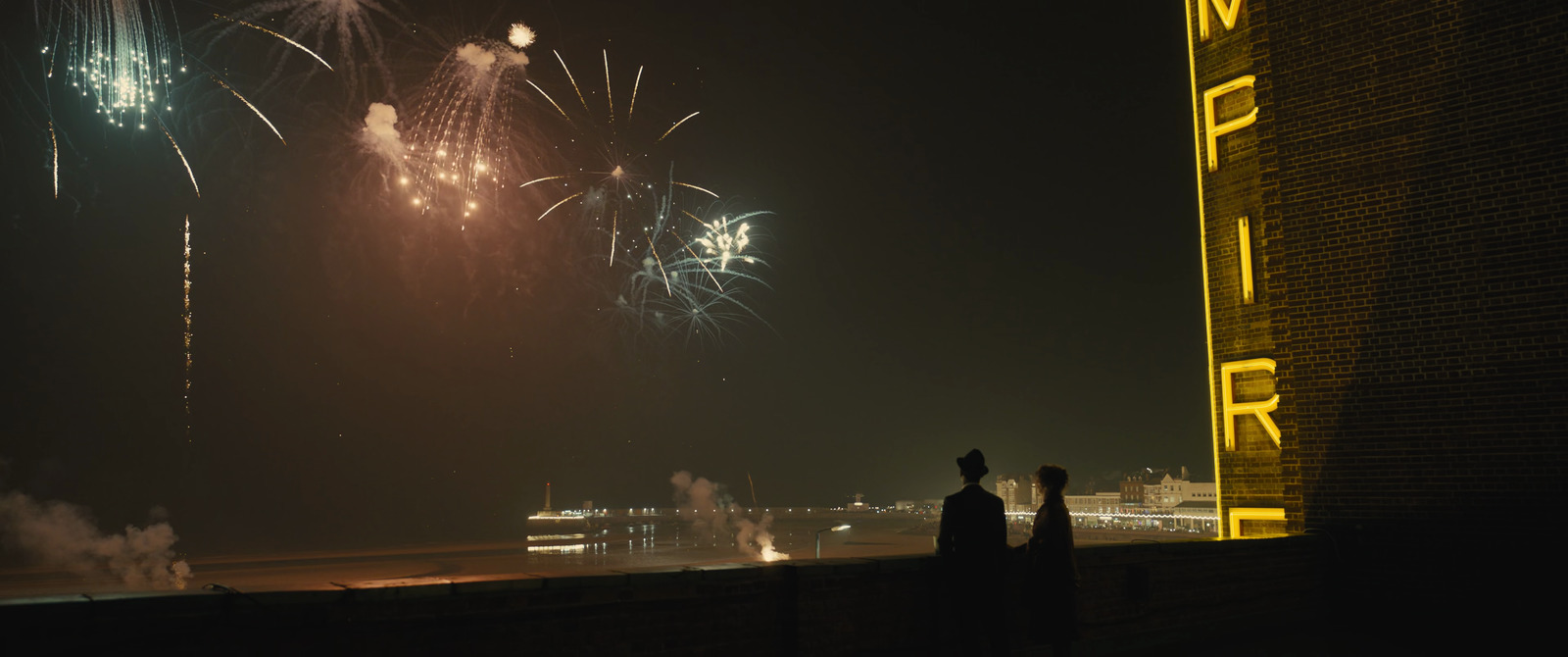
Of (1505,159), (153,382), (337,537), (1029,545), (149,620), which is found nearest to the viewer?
(149,620)

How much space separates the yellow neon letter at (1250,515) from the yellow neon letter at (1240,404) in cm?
72

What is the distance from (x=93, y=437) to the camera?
64438 mm

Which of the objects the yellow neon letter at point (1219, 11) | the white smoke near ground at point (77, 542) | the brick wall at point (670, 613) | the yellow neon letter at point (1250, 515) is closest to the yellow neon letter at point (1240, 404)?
the yellow neon letter at point (1250, 515)

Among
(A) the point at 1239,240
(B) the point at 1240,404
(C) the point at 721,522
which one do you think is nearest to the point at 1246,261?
Result: (A) the point at 1239,240

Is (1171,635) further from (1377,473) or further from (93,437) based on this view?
(93,437)

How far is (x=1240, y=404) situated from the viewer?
441 inches

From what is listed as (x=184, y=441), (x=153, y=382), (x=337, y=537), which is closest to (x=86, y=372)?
(x=153, y=382)

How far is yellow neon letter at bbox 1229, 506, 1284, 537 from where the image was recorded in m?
10.6

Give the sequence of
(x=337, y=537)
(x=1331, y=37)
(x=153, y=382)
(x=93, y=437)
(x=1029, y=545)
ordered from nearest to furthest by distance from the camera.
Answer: (x=1029, y=545)
(x=1331, y=37)
(x=93, y=437)
(x=153, y=382)
(x=337, y=537)

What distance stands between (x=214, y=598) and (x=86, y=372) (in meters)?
77.1

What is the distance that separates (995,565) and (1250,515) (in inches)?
263

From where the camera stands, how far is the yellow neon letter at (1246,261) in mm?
11242

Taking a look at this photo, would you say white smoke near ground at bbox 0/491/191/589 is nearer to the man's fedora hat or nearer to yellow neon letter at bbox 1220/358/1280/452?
yellow neon letter at bbox 1220/358/1280/452

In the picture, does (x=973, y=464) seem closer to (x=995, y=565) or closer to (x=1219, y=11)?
(x=995, y=565)
